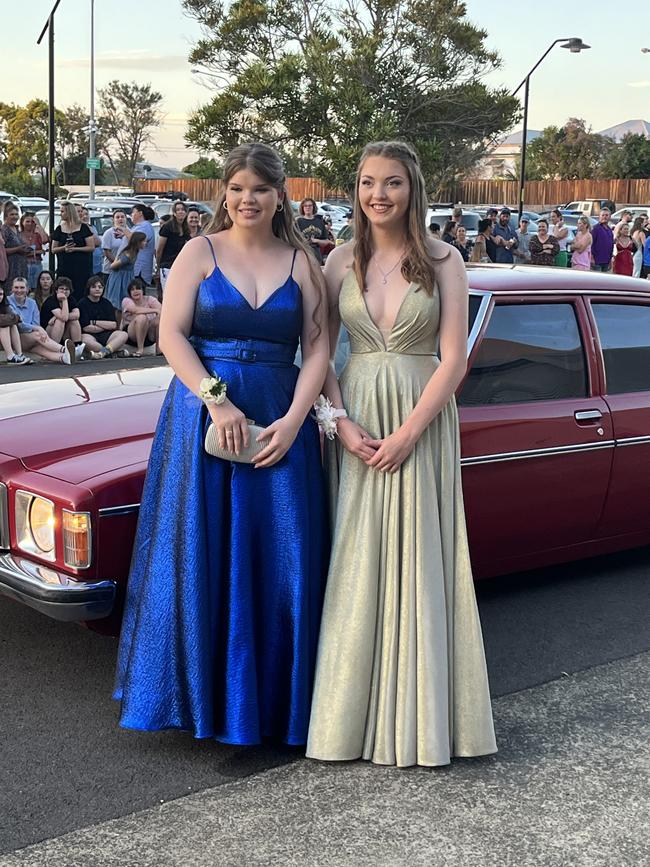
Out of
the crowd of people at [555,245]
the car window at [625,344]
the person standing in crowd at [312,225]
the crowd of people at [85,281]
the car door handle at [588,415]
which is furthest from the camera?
the crowd of people at [555,245]

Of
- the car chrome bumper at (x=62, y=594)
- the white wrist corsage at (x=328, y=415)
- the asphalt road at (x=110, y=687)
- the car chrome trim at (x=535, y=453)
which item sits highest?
the white wrist corsage at (x=328, y=415)

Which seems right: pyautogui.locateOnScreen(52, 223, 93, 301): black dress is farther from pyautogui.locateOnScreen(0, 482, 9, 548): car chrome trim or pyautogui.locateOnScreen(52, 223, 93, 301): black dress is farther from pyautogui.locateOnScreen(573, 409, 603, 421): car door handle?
pyautogui.locateOnScreen(0, 482, 9, 548): car chrome trim

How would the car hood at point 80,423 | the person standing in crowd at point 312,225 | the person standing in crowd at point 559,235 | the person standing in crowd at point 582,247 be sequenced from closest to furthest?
the car hood at point 80,423, the person standing in crowd at point 312,225, the person standing in crowd at point 582,247, the person standing in crowd at point 559,235

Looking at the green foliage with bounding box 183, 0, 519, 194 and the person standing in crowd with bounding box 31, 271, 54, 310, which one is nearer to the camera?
the person standing in crowd with bounding box 31, 271, 54, 310

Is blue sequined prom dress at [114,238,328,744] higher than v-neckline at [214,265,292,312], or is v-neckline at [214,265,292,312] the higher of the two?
v-neckline at [214,265,292,312]

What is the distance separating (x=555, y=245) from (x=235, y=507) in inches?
629

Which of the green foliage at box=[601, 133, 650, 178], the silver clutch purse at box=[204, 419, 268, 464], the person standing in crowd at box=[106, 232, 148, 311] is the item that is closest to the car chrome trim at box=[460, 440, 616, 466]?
the silver clutch purse at box=[204, 419, 268, 464]

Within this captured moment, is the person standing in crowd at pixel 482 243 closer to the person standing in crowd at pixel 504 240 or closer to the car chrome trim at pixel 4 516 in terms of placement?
the person standing in crowd at pixel 504 240

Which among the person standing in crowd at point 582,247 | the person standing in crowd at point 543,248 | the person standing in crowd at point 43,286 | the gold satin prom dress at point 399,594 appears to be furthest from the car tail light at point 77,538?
the person standing in crowd at point 582,247

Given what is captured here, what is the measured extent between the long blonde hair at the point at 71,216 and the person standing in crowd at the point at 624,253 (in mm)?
9907

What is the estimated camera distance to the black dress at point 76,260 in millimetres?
13430

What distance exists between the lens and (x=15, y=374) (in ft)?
36.9

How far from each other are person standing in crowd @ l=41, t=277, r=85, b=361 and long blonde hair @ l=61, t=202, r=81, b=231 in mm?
1083

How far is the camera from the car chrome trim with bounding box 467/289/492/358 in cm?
461
